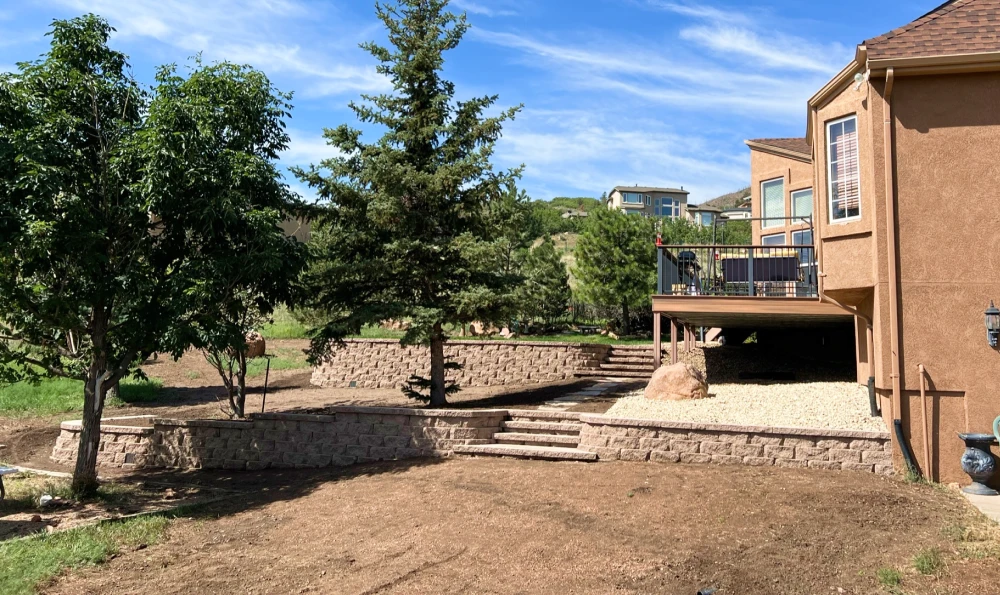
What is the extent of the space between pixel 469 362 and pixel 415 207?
725 centimetres

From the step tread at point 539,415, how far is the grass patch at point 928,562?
18.4ft

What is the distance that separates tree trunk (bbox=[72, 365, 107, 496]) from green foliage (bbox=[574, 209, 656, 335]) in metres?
16.2

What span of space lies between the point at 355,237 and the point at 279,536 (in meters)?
6.28

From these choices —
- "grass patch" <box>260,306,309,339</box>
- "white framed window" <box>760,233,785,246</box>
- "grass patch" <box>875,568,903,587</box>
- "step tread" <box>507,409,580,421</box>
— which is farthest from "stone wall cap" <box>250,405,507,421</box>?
"grass patch" <box>260,306,309,339</box>

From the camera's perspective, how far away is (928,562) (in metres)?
5.89

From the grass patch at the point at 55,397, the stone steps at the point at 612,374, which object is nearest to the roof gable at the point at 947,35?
the stone steps at the point at 612,374

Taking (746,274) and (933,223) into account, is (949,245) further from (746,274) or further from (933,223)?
(746,274)

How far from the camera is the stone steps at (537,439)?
1048 cm

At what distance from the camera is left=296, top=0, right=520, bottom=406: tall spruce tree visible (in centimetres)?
1209

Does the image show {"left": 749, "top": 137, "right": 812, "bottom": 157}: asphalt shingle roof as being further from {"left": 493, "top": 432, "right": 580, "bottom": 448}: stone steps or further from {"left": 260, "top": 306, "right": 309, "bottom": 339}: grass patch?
{"left": 260, "top": 306, "right": 309, "bottom": 339}: grass patch

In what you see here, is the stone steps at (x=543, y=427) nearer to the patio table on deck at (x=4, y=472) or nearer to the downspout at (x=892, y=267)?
the downspout at (x=892, y=267)

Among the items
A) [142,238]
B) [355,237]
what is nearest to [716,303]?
[355,237]

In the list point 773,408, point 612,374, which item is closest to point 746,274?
point 773,408

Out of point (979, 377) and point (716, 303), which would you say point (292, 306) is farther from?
point (979, 377)
